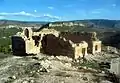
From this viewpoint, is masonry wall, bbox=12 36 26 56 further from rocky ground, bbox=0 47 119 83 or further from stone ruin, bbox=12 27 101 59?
rocky ground, bbox=0 47 119 83

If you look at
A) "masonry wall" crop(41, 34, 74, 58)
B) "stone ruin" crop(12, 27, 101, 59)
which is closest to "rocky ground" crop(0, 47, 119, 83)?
"stone ruin" crop(12, 27, 101, 59)

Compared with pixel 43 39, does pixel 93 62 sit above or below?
below

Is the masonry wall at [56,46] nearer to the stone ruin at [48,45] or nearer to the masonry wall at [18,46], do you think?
the stone ruin at [48,45]

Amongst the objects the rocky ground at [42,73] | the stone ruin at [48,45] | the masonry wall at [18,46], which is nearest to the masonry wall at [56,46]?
the stone ruin at [48,45]

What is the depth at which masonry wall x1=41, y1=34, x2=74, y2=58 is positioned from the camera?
38.4 meters

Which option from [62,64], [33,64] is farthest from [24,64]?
[62,64]

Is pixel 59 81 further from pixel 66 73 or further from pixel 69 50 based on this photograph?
pixel 69 50

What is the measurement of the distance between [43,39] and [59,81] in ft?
56.8

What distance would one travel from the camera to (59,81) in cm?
2480

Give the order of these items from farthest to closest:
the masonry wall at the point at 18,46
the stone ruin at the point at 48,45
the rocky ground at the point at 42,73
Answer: the masonry wall at the point at 18,46 → the stone ruin at the point at 48,45 → the rocky ground at the point at 42,73

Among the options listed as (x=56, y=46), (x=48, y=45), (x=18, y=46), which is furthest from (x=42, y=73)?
(x=48, y=45)

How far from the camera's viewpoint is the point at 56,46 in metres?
39.8

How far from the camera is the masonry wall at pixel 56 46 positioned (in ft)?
126

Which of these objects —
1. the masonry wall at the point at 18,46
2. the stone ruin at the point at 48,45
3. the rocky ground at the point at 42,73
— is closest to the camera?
the rocky ground at the point at 42,73
